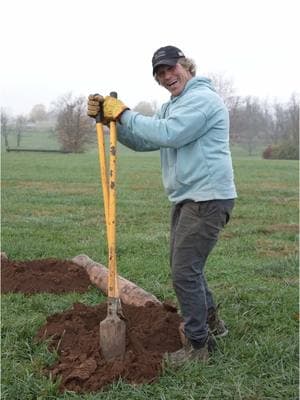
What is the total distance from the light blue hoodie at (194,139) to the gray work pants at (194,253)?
96 mm

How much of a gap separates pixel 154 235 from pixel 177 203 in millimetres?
4635

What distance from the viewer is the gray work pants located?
12.8 ft

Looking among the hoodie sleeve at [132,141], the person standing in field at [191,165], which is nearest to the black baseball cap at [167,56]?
the person standing in field at [191,165]

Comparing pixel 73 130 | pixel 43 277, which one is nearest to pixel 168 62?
pixel 43 277

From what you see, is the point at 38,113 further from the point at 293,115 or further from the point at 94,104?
the point at 94,104

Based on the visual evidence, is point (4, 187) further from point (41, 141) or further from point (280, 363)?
point (41, 141)

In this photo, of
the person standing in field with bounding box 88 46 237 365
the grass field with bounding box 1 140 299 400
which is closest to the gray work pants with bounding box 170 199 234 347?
the person standing in field with bounding box 88 46 237 365

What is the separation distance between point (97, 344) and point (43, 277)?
203 cm

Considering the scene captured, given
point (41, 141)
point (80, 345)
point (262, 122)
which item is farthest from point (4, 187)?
point (262, 122)

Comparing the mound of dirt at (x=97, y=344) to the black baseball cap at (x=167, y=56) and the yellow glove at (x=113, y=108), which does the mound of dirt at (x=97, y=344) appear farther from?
the black baseball cap at (x=167, y=56)

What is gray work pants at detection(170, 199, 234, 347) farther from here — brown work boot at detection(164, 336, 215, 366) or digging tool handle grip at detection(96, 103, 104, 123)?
digging tool handle grip at detection(96, 103, 104, 123)

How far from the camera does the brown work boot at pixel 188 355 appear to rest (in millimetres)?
3922

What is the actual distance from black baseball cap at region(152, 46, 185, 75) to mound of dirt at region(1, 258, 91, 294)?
8.85 ft

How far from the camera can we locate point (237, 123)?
78.2 meters
